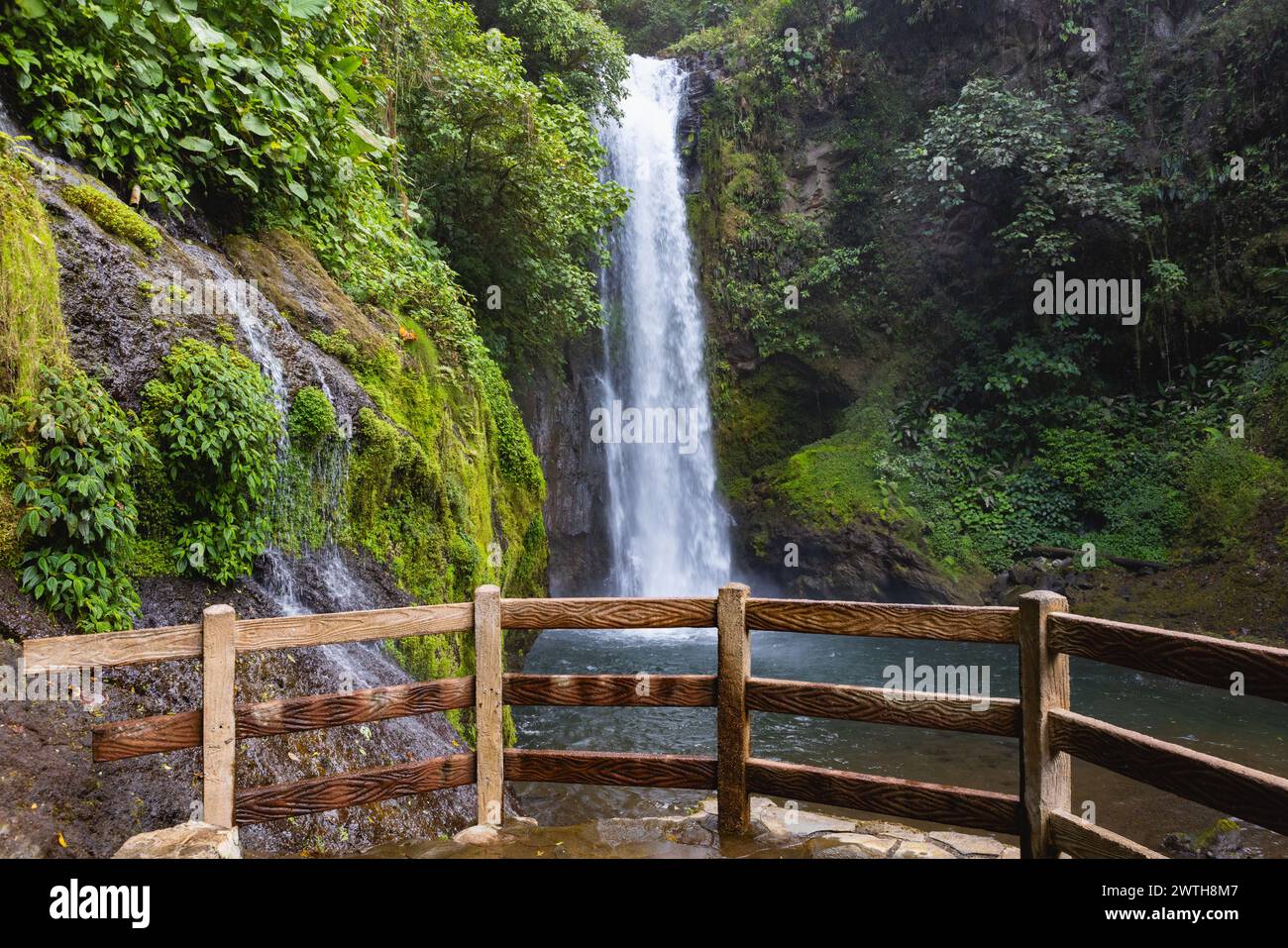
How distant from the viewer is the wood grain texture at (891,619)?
328 centimetres

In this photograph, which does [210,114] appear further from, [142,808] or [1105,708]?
[1105,708]

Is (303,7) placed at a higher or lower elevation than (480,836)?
higher

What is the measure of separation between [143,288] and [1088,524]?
15.7 metres

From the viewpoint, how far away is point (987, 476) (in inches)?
637

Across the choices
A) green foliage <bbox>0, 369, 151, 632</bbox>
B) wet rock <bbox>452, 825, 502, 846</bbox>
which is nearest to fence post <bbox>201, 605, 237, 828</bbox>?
wet rock <bbox>452, 825, 502, 846</bbox>

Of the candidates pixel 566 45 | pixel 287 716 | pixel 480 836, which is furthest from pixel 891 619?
pixel 566 45

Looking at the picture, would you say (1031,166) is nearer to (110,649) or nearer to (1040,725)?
(1040,725)

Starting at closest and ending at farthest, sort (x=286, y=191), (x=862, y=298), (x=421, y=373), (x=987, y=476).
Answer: (x=286, y=191) → (x=421, y=373) → (x=987, y=476) → (x=862, y=298)

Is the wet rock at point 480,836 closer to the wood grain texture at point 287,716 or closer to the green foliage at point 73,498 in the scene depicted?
the wood grain texture at point 287,716

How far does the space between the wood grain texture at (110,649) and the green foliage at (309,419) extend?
2.38 m

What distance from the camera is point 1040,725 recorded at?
10.1 feet

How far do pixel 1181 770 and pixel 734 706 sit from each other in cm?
182

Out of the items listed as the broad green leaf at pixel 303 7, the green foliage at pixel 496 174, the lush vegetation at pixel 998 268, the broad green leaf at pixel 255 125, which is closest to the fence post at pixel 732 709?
the broad green leaf at pixel 255 125
